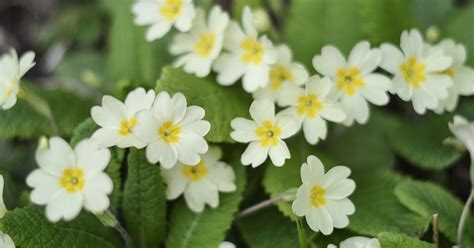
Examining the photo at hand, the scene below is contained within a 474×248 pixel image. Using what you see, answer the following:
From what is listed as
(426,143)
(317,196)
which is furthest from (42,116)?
(426,143)

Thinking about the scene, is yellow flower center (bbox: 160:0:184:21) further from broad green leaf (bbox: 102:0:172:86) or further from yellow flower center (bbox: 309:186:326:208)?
yellow flower center (bbox: 309:186:326:208)

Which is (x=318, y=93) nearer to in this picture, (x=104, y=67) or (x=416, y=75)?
(x=416, y=75)

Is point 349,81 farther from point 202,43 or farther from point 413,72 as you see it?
point 202,43

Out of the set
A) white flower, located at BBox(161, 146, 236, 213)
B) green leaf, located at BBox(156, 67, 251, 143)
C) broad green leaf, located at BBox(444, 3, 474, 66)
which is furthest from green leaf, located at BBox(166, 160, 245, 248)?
broad green leaf, located at BBox(444, 3, 474, 66)

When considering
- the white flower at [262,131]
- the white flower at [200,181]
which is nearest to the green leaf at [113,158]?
the white flower at [200,181]

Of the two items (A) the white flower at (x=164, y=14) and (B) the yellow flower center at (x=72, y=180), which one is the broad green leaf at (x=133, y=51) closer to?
(A) the white flower at (x=164, y=14)

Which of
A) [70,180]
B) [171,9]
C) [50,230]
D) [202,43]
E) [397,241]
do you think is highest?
[171,9]
